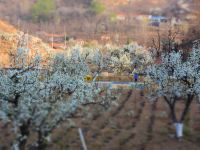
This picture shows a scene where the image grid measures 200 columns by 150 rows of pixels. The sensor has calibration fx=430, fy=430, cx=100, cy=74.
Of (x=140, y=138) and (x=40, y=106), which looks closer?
(x=40, y=106)

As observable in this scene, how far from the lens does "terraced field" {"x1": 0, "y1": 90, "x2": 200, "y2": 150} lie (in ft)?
91.2

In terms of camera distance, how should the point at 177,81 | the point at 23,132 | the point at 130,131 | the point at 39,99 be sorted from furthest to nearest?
the point at 177,81 < the point at 130,131 < the point at 39,99 < the point at 23,132

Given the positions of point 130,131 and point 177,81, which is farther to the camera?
point 177,81

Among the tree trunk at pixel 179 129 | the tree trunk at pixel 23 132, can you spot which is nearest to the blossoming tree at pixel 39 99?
the tree trunk at pixel 23 132

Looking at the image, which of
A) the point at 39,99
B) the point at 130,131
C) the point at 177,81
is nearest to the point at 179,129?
the point at 130,131

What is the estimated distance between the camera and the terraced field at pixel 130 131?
1095 inches

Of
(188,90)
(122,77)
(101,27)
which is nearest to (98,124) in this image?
(188,90)

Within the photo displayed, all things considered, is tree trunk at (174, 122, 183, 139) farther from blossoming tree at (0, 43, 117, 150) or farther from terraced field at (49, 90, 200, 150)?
blossoming tree at (0, 43, 117, 150)

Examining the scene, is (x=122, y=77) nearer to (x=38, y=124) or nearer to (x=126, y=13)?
(x=38, y=124)

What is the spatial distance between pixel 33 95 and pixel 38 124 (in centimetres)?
539

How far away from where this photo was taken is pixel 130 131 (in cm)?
3064

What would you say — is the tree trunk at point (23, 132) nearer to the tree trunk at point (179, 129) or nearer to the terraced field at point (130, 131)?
the terraced field at point (130, 131)

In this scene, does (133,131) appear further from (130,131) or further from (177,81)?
(177,81)

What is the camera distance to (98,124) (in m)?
31.8
